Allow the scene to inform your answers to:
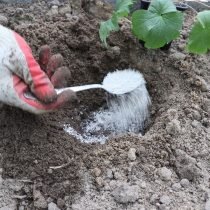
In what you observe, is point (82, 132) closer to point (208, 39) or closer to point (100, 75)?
point (100, 75)

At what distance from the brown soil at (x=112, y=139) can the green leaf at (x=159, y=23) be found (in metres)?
0.18

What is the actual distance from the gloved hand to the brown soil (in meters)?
0.13

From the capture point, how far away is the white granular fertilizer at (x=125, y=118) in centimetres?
173

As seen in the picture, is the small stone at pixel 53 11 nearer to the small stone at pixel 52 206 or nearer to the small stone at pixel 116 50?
the small stone at pixel 116 50

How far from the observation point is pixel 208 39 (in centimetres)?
A: 165

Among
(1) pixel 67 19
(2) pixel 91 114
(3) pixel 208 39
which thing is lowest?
(2) pixel 91 114

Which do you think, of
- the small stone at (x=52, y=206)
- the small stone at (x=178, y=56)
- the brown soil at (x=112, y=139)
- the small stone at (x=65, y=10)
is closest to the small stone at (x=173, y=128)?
the brown soil at (x=112, y=139)

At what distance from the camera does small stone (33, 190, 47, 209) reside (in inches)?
52.0

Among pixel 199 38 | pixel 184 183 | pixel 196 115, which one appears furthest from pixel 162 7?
pixel 184 183

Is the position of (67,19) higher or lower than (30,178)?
higher

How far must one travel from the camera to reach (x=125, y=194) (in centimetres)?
135

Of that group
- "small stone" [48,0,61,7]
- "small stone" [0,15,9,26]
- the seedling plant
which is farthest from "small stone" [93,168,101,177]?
"small stone" [48,0,61,7]

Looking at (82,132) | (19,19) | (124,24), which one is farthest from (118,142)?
(19,19)

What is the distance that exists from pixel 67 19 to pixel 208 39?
0.59 meters
